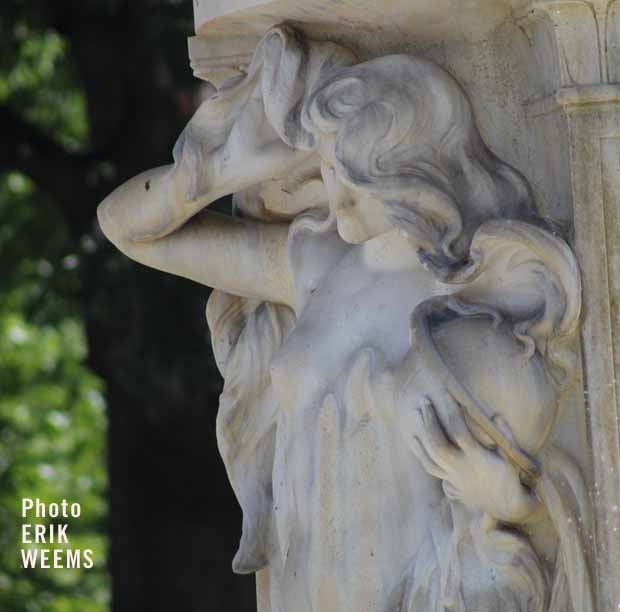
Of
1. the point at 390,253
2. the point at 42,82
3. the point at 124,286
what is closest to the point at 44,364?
the point at 42,82

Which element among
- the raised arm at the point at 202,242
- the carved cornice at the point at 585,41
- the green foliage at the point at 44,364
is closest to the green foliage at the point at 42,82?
the green foliage at the point at 44,364

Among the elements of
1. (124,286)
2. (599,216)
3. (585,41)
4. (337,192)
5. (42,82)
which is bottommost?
(599,216)

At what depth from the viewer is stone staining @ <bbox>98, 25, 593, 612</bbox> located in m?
3.51

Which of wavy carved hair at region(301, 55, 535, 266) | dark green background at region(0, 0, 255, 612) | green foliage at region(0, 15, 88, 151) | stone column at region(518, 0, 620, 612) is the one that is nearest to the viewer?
stone column at region(518, 0, 620, 612)

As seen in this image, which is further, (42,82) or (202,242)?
(42,82)

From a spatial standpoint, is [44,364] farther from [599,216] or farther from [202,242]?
[599,216]

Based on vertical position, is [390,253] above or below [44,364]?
below

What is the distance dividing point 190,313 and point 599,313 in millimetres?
3781

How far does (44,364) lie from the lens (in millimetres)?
10281

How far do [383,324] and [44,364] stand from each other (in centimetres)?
667

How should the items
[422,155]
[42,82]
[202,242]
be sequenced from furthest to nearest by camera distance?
1. [42,82]
2. [202,242]
3. [422,155]

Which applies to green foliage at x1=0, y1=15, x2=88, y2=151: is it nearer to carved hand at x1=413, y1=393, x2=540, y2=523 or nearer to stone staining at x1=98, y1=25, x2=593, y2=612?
stone staining at x1=98, y1=25, x2=593, y2=612

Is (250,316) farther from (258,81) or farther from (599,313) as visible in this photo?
(599,313)

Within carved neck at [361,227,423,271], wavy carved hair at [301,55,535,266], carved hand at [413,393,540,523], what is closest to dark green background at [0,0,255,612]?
carved neck at [361,227,423,271]
